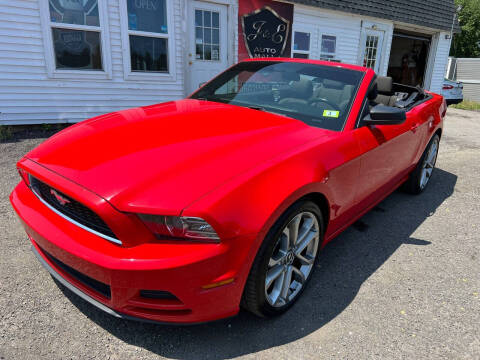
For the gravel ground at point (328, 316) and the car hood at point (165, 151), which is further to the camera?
the gravel ground at point (328, 316)

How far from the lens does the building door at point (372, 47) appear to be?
39.7 feet

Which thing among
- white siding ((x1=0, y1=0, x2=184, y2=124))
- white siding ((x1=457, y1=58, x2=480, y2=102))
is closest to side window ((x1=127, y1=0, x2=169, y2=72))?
white siding ((x1=0, y1=0, x2=184, y2=124))

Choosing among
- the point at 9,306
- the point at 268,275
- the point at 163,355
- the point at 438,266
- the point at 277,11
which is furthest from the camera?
the point at 277,11

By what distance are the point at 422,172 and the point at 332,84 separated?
2.17 metres

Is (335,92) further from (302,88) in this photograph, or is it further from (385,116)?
(385,116)

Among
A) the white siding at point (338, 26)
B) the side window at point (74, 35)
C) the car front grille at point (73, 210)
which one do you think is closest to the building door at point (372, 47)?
the white siding at point (338, 26)

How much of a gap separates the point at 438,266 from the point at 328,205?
129 cm

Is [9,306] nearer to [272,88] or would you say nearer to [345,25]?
[272,88]

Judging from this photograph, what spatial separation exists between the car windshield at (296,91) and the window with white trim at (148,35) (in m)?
4.50

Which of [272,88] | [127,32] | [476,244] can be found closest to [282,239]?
[272,88]

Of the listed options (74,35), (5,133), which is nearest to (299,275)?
(5,133)

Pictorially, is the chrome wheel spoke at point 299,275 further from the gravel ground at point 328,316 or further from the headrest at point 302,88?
the headrest at point 302,88

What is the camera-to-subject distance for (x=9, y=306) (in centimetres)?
224

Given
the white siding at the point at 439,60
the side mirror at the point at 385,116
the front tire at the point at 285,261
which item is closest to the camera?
the front tire at the point at 285,261
